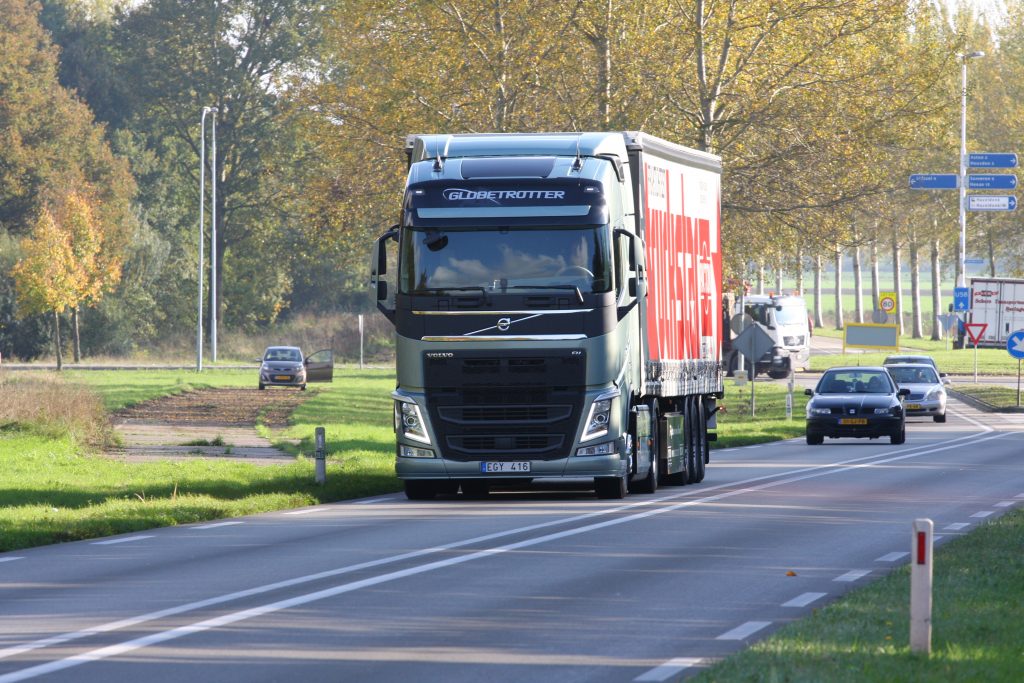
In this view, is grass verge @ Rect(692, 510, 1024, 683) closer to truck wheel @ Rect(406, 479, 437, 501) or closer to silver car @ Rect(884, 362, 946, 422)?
truck wheel @ Rect(406, 479, 437, 501)

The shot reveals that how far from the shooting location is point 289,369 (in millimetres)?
61719

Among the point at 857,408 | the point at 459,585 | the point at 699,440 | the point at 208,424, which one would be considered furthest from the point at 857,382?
the point at 459,585

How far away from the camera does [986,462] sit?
30.2 meters

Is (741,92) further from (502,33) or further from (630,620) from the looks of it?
(630,620)

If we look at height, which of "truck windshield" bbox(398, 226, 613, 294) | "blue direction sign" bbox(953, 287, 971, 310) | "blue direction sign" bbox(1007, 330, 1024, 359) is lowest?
"blue direction sign" bbox(1007, 330, 1024, 359)

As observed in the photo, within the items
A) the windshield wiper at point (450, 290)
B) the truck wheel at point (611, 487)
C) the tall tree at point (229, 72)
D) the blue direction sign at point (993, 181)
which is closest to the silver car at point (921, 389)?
the blue direction sign at point (993, 181)

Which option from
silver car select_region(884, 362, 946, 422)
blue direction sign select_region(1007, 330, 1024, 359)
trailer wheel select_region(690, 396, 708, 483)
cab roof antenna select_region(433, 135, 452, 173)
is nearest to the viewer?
cab roof antenna select_region(433, 135, 452, 173)

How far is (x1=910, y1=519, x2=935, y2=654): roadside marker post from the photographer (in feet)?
30.1

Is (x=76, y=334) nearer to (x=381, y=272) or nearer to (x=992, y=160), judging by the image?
(x=992, y=160)

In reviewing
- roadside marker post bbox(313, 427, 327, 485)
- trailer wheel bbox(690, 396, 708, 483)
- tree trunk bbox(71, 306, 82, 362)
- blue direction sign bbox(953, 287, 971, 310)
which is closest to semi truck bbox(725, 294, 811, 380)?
blue direction sign bbox(953, 287, 971, 310)

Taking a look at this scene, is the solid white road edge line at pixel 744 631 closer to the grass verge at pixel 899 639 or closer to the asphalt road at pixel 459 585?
the asphalt road at pixel 459 585

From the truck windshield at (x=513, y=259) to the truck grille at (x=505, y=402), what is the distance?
2.46 ft

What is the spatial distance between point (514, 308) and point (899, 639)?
9.76 m

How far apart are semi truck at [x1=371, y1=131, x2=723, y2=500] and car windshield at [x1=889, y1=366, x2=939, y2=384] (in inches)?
1060
